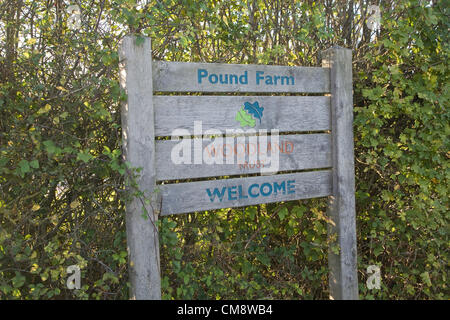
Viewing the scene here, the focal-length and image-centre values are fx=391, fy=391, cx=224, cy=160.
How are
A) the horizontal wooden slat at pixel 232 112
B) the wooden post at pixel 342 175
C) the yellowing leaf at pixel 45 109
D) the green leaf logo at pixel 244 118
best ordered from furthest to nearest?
the wooden post at pixel 342 175 < the green leaf logo at pixel 244 118 < the horizontal wooden slat at pixel 232 112 < the yellowing leaf at pixel 45 109

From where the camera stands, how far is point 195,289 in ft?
9.00

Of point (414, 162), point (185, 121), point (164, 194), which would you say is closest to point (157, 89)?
point (185, 121)

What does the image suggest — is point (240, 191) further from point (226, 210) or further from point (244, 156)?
point (226, 210)

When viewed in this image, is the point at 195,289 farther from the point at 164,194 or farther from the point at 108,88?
the point at 108,88

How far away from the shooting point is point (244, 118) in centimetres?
263

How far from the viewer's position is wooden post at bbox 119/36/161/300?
2285 millimetres

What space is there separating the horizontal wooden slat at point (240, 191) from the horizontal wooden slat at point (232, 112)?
0.35 m

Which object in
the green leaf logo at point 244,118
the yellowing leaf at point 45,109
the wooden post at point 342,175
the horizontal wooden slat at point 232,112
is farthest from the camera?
the wooden post at point 342,175

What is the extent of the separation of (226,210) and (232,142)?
0.84 m

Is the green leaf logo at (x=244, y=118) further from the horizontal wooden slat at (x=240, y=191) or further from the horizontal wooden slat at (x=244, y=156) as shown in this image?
the horizontal wooden slat at (x=240, y=191)

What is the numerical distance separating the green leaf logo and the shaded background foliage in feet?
1.78

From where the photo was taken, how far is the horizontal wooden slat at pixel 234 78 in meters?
2.42

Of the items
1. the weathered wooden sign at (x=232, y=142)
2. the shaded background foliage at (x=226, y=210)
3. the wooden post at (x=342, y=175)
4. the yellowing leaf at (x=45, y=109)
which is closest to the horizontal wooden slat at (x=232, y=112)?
the weathered wooden sign at (x=232, y=142)

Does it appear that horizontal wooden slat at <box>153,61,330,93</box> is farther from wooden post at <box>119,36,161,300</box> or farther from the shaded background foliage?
the shaded background foliage
